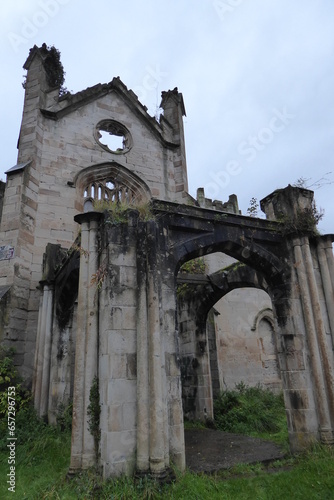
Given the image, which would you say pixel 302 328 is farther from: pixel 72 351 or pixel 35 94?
pixel 35 94

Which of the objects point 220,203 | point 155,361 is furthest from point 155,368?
point 220,203

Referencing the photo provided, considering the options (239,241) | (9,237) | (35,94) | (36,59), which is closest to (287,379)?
(239,241)

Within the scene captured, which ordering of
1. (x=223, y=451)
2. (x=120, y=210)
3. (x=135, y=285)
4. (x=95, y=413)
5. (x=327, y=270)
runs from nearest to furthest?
(x=95, y=413)
(x=135, y=285)
(x=120, y=210)
(x=223, y=451)
(x=327, y=270)

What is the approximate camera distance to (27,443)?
673cm

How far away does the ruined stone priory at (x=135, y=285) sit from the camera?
16.6ft

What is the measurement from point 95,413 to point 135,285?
1829 mm

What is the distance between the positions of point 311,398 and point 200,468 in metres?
2.19

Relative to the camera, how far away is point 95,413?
4.96 meters

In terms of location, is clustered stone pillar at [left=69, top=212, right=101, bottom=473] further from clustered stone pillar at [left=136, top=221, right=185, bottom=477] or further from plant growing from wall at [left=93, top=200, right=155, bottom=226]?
clustered stone pillar at [left=136, top=221, right=185, bottom=477]

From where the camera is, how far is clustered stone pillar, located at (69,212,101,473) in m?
4.90

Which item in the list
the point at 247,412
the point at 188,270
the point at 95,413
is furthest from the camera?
the point at 188,270

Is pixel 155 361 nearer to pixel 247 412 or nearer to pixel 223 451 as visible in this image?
pixel 223 451

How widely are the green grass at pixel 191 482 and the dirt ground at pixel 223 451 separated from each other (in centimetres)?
33

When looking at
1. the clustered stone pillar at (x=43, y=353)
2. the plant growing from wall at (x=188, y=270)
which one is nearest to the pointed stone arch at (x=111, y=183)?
the plant growing from wall at (x=188, y=270)
